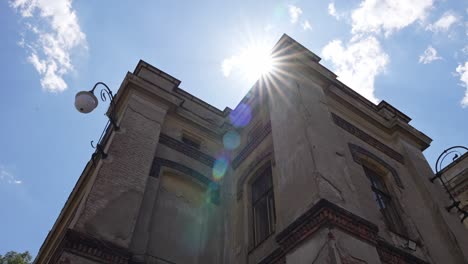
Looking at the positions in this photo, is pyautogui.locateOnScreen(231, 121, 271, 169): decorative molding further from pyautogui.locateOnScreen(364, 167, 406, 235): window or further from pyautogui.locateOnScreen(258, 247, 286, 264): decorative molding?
pyautogui.locateOnScreen(258, 247, 286, 264): decorative molding

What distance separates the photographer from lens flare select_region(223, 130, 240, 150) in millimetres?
12297

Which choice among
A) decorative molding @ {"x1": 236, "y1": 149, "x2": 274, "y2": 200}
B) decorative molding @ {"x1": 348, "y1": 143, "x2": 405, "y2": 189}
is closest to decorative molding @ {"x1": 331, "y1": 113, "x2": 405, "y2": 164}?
decorative molding @ {"x1": 348, "y1": 143, "x2": 405, "y2": 189}

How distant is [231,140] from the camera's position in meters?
12.5

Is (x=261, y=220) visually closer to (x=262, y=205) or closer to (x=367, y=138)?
(x=262, y=205)

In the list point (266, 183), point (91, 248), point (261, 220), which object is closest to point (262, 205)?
point (261, 220)

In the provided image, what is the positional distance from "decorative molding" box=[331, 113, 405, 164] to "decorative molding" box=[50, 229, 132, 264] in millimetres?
6693

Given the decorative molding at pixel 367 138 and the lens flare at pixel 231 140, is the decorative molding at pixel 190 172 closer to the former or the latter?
the lens flare at pixel 231 140

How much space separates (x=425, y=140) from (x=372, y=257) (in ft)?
27.4

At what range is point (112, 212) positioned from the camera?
7945mm

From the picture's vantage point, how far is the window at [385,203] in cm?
882

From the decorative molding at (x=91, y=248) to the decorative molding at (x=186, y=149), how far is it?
13.4ft

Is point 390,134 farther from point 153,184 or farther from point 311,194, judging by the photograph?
point 153,184

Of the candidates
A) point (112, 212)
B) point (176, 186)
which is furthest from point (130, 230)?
point (176, 186)

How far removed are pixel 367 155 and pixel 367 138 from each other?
0.93 metres
